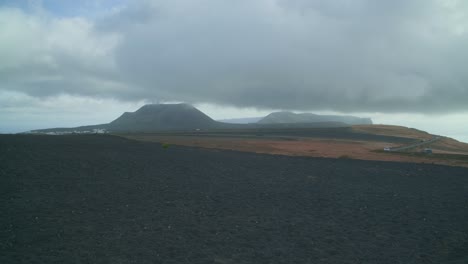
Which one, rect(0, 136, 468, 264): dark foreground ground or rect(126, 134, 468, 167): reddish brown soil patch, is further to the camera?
rect(126, 134, 468, 167): reddish brown soil patch

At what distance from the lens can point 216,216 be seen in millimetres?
14250

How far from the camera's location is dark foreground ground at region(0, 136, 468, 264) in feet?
33.2

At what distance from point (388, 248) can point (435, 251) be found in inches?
55.4

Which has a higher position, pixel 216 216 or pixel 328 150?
pixel 328 150

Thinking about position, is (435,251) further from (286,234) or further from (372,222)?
(286,234)

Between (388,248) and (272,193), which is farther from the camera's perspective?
(272,193)

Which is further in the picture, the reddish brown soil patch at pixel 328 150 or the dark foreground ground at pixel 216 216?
the reddish brown soil patch at pixel 328 150

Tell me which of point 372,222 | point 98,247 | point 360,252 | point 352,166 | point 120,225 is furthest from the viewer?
point 352,166

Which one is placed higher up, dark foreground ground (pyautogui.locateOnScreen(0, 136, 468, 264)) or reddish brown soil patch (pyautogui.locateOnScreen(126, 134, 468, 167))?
reddish brown soil patch (pyautogui.locateOnScreen(126, 134, 468, 167))

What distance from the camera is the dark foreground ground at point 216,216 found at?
10117mm

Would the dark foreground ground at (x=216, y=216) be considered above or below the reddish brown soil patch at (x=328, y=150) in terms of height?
below

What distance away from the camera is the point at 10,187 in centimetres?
1645

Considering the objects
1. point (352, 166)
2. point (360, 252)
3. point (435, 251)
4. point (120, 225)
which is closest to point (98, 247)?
point (120, 225)

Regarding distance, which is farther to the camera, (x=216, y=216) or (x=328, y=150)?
(x=328, y=150)
